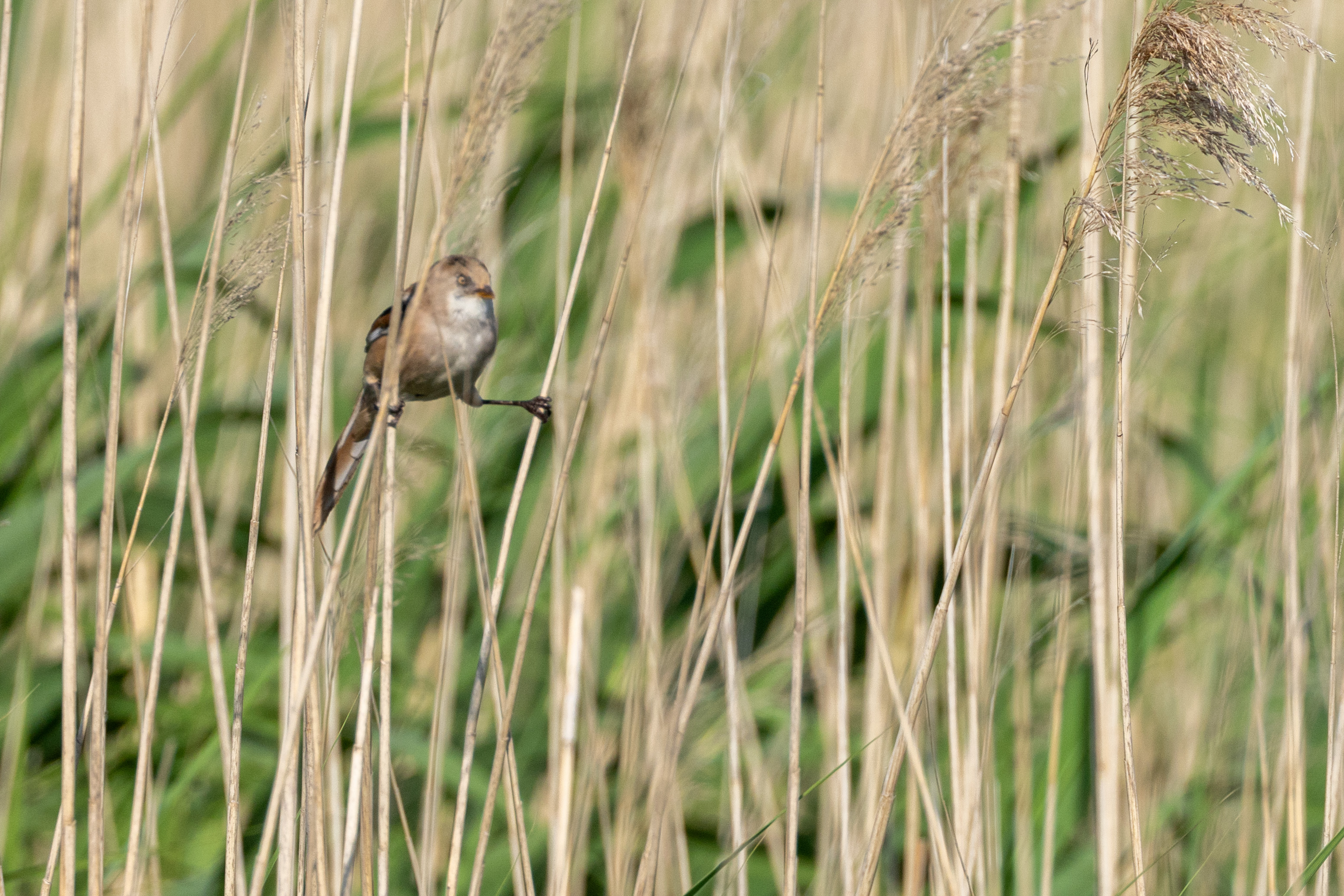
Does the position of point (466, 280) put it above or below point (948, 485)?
above

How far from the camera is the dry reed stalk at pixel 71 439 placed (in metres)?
1.12

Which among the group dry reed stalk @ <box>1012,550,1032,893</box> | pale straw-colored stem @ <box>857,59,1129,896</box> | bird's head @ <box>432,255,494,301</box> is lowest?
dry reed stalk @ <box>1012,550,1032,893</box>

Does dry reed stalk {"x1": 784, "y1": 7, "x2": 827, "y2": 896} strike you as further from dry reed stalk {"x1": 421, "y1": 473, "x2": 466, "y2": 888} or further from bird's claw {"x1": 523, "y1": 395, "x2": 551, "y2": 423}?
dry reed stalk {"x1": 421, "y1": 473, "x2": 466, "y2": 888}

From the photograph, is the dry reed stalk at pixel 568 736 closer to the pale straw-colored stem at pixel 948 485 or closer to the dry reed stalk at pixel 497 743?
the dry reed stalk at pixel 497 743

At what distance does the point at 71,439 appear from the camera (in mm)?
1148

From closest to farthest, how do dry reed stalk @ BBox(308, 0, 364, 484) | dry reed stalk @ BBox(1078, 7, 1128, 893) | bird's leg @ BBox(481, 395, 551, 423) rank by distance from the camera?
dry reed stalk @ BBox(308, 0, 364, 484)
bird's leg @ BBox(481, 395, 551, 423)
dry reed stalk @ BBox(1078, 7, 1128, 893)

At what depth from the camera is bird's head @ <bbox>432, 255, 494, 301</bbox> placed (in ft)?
4.93

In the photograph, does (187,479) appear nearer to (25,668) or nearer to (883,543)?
(25,668)

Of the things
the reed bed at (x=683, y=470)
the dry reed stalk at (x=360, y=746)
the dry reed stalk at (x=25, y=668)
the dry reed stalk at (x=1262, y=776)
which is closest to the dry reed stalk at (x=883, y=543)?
the reed bed at (x=683, y=470)

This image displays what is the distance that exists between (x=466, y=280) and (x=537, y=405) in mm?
334

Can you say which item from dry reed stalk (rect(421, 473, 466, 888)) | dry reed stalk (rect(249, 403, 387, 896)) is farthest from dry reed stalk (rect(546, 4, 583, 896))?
dry reed stalk (rect(249, 403, 387, 896))

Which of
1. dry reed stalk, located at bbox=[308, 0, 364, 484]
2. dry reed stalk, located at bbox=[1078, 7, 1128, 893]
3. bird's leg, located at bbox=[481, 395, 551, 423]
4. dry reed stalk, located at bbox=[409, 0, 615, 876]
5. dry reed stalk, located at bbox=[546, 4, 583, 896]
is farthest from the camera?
dry reed stalk, located at bbox=[546, 4, 583, 896]

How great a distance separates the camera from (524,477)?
3.86 feet

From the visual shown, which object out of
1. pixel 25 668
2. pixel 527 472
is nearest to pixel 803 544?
pixel 527 472
